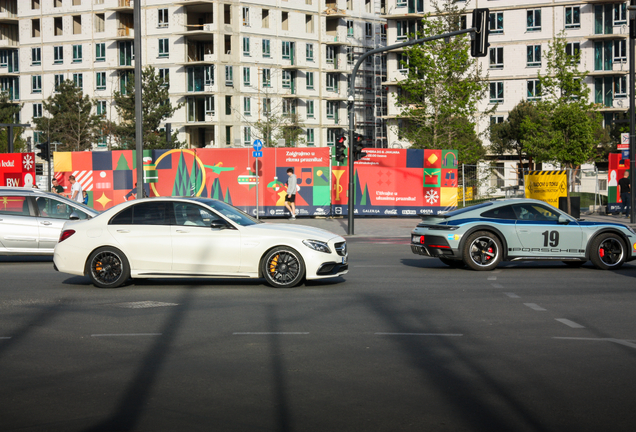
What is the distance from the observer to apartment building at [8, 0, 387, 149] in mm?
73750

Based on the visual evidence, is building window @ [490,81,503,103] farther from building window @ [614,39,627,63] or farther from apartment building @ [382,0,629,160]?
building window @ [614,39,627,63]

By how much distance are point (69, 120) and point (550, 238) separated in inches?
2523

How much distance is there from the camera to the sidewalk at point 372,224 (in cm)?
2514

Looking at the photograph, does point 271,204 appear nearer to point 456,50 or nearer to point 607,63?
point 456,50

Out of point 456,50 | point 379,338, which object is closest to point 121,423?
point 379,338

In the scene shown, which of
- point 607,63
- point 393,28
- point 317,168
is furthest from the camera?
point 393,28

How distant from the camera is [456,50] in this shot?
4431cm

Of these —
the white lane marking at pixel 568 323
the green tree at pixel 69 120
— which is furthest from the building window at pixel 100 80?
the white lane marking at pixel 568 323

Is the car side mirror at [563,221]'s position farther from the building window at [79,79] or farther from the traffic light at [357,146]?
the building window at [79,79]

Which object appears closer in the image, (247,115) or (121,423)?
(121,423)

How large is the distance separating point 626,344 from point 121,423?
196 inches

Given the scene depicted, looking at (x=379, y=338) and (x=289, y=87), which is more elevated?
(x=289, y=87)

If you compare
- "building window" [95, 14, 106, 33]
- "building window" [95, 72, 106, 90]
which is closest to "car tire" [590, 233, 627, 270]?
"building window" [95, 72, 106, 90]

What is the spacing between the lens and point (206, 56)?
72938 millimetres
